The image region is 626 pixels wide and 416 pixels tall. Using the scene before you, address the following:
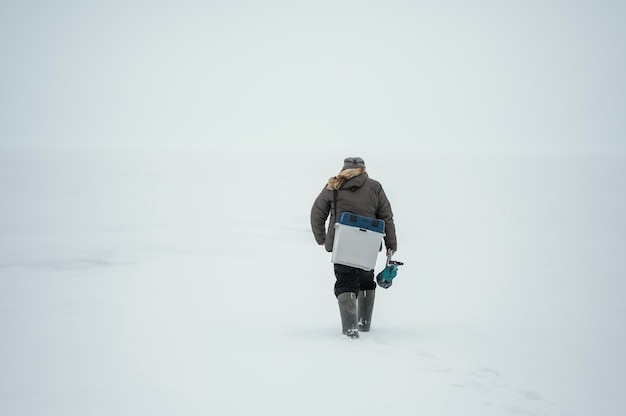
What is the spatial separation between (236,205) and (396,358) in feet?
46.7

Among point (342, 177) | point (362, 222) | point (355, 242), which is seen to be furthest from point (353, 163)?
point (355, 242)

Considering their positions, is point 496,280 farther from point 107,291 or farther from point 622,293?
point 107,291

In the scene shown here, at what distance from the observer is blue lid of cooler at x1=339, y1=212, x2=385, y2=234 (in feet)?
18.9

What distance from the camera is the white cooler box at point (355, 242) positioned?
5.73 metres

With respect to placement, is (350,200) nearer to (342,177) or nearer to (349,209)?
(349,209)

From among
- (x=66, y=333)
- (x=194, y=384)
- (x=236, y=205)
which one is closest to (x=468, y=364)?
(x=194, y=384)

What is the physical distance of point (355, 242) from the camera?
575 centimetres

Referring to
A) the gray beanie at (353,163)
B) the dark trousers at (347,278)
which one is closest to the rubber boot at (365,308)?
the dark trousers at (347,278)

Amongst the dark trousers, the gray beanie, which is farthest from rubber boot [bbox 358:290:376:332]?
the gray beanie

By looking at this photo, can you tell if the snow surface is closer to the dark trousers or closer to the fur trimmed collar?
the dark trousers

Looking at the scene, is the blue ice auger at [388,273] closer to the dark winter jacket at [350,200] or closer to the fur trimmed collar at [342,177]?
the dark winter jacket at [350,200]

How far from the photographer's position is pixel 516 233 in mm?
13906

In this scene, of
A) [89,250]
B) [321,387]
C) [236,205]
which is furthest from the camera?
[236,205]

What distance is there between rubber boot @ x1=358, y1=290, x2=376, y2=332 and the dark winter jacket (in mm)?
510
